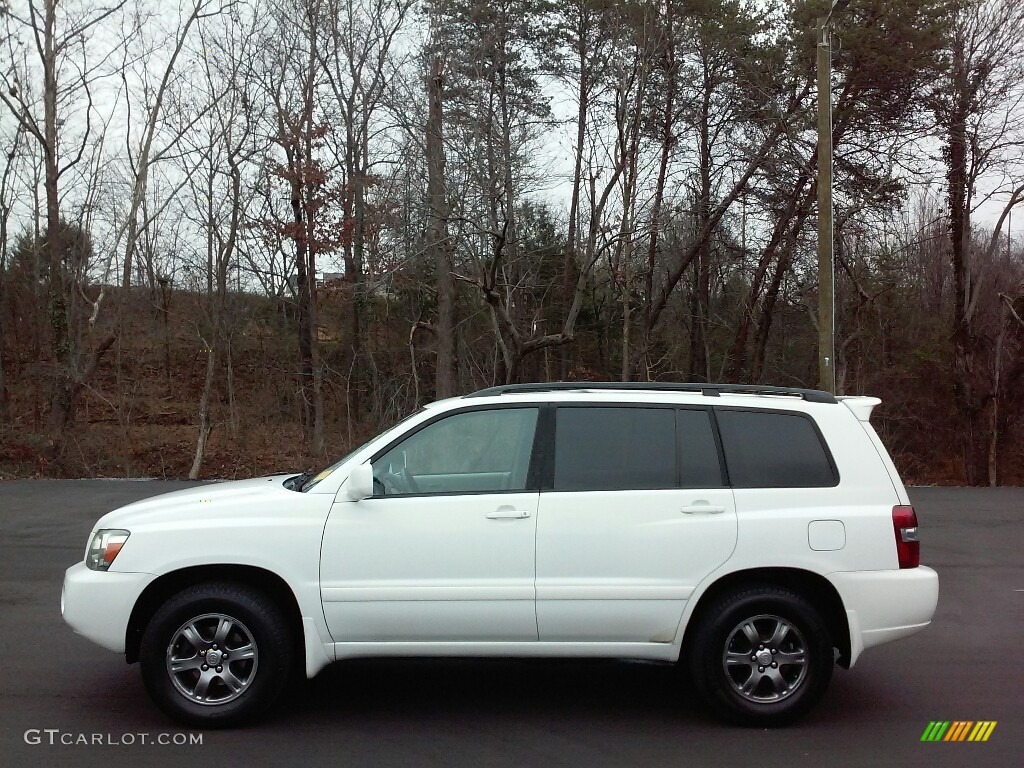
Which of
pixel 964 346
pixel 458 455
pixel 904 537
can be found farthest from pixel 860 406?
pixel 964 346

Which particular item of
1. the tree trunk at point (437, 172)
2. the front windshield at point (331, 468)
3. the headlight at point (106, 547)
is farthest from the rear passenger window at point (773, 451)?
the tree trunk at point (437, 172)

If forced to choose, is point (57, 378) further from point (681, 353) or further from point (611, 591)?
point (611, 591)

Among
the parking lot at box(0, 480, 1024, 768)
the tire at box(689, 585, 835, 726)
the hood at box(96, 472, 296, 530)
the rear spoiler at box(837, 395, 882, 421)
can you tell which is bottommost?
the parking lot at box(0, 480, 1024, 768)

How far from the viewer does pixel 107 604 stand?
4723mm

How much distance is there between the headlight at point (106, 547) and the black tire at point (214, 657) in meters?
0.38

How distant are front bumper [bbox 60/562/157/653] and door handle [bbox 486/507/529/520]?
70.9 inches

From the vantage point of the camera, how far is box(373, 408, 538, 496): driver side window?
5.03 metres

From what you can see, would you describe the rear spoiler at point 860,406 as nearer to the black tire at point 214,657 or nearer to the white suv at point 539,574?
the white suv at point 539,574

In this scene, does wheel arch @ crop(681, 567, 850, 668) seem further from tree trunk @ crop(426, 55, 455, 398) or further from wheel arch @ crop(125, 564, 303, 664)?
tree trunk @ crop(426, 55, 455, 398)

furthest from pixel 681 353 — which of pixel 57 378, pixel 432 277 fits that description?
pixel 57 378

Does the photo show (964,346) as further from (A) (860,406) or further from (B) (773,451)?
(B) (773,451)
